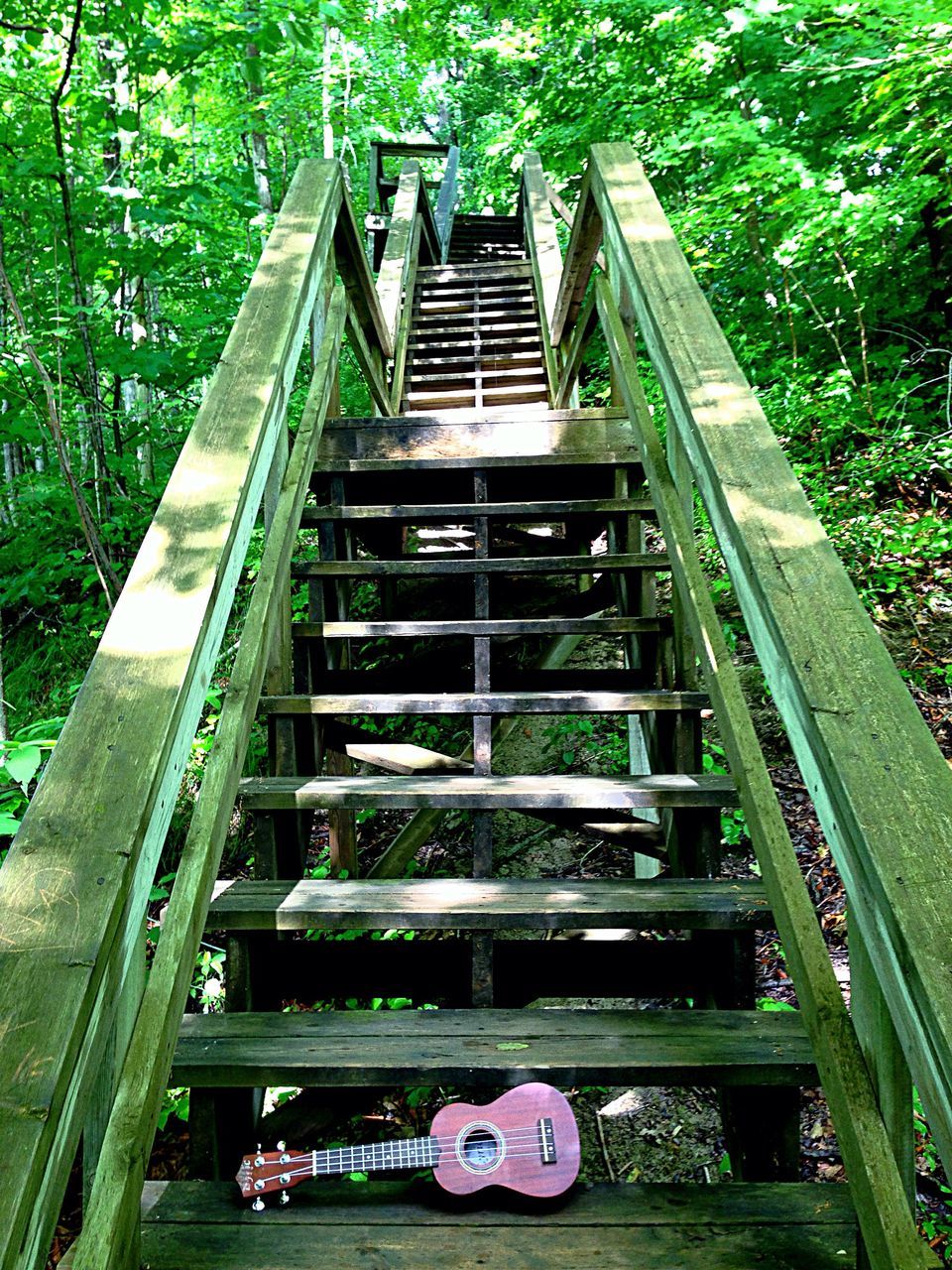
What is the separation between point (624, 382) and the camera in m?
2.60

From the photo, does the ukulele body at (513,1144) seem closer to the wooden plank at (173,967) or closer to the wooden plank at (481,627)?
the wooden plank at (173,967)

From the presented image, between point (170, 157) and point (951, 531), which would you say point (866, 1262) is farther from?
point (170, 157)

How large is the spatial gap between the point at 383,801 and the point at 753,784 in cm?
86

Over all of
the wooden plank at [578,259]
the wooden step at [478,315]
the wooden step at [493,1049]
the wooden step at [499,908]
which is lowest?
the wooden step at [493,1049]

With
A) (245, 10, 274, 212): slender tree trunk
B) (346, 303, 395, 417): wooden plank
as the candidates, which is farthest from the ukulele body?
(245, 10, 274, 212): slender tree trunk

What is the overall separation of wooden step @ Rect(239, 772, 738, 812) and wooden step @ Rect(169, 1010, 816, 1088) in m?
0.44

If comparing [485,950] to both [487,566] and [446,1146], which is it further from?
[487,566]

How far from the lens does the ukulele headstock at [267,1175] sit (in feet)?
4.20

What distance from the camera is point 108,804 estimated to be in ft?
3.23

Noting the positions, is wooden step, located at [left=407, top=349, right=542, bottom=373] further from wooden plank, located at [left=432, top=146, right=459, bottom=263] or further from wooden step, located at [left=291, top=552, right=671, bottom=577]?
wooden plank, located at [left=432, top=146, right=459, bottom=263]

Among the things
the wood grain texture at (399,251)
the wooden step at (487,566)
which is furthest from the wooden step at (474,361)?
the wooden step at (487,566)

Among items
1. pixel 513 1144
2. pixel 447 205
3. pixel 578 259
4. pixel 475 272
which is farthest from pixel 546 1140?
pixel 447 205

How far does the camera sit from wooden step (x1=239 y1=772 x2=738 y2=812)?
1.83m

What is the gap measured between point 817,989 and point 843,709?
1.22 feet
